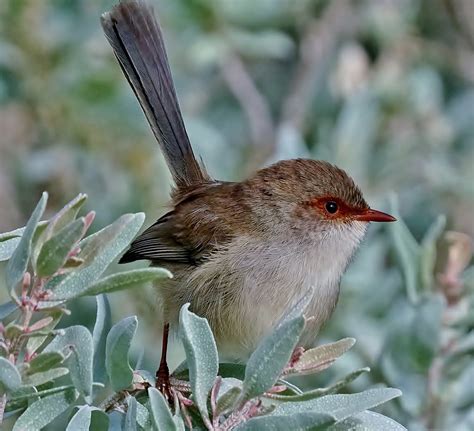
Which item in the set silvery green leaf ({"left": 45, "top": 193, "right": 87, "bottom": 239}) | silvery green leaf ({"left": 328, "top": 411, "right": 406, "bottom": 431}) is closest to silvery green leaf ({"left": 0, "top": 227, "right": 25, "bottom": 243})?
silvery green leaf ({"left": 45, "top": 193, "right": 87, "bottom": 239})

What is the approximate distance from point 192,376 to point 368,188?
3089 mm

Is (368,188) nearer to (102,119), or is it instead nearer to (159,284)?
(102,119)

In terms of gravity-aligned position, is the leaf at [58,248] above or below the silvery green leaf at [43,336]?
above

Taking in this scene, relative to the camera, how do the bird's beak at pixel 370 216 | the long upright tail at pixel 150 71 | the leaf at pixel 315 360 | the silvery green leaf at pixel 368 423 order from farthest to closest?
1. the long upright tail at pixel 150 71
2. the bird's beak at pixel 370 216
3. the leaf at pixel 315 360
4. the silvery green leaf at pixel 368 423

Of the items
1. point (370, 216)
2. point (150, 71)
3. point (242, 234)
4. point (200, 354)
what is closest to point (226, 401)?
point (200, 354)

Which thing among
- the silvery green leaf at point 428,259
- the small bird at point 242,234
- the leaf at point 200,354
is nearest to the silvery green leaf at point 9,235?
the leaf at point 200,354

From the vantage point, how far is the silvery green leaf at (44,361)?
1.78 meters

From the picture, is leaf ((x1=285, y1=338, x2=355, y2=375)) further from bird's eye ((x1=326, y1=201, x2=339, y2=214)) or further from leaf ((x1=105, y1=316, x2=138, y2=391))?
bird's eye ((x1=326, y1=201, x2=339, y2=214))

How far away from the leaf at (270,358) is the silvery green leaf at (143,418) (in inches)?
8.9

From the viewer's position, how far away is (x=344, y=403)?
196cm

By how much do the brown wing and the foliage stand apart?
4.89ft

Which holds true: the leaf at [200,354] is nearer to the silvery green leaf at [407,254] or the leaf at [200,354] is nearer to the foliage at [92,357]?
the foliage at [92,357]

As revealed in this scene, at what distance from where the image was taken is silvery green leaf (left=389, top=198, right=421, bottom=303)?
328cm

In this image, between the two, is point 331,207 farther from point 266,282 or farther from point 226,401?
point 226,401
